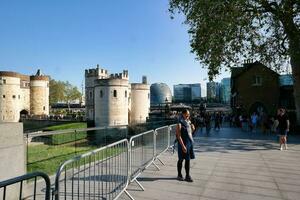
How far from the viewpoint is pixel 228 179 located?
9.38 metres

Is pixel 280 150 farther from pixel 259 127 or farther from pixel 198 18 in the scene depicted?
pixel 259 127

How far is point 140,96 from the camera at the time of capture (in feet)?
244

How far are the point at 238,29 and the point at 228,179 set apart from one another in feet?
60.9

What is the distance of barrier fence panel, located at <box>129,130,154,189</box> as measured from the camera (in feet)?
28.1

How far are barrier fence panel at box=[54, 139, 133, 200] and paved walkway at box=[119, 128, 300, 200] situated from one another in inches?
21.9

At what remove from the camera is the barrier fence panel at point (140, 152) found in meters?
8.56

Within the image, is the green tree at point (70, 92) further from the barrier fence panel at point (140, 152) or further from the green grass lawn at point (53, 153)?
the barrier fence panel at point (140, 152)

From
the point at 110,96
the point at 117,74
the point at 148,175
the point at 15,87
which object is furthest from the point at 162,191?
the point at 15,87

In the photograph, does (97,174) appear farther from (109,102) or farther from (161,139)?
(109,102)

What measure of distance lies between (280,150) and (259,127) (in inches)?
661

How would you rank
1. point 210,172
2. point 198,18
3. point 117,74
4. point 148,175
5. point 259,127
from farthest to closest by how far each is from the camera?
point 117,74 → point 259,127 → point 198,18 → point 210,172 → point 148,175

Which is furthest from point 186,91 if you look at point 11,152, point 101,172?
point 101,172

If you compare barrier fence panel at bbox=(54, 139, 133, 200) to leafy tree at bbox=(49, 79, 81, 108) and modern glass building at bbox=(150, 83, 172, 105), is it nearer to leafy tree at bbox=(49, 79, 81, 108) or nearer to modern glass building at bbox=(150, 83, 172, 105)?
leafy tree at bbox=(49, 79, 81, 108)

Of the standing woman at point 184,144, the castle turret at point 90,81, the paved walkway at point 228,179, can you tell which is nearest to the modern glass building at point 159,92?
the castle turret at point 90,81
